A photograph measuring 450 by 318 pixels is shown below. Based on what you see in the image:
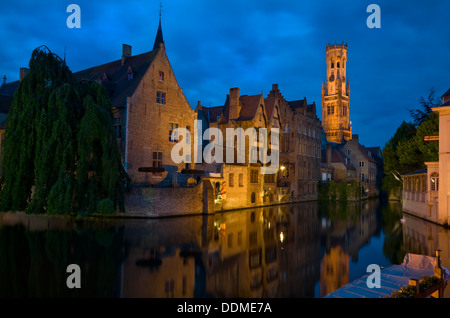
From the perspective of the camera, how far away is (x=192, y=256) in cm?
1526

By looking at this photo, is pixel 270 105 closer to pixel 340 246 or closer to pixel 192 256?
pixel 340 246

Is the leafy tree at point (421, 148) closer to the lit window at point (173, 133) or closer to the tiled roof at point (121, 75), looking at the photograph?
the lit window at point (173, 133)

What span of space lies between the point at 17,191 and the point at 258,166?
89.9 feet

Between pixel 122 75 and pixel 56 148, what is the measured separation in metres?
17.2

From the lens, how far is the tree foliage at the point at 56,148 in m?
20.5

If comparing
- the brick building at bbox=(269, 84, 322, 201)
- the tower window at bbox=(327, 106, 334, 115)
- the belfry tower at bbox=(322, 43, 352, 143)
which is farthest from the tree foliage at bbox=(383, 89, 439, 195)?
the tower window at bbox=(327, 106, 334, 115)

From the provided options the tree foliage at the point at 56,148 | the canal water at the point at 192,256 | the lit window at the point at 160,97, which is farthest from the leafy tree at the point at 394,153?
the tree foliage at the point at 56,148

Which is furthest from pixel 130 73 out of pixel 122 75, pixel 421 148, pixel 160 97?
pixel 421 148

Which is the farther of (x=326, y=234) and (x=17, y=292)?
(x=326, y=234)

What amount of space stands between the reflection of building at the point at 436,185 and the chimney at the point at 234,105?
20.9 meters

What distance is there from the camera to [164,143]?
113 ft

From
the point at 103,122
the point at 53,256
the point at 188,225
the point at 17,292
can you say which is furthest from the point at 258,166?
the point at 17,292
